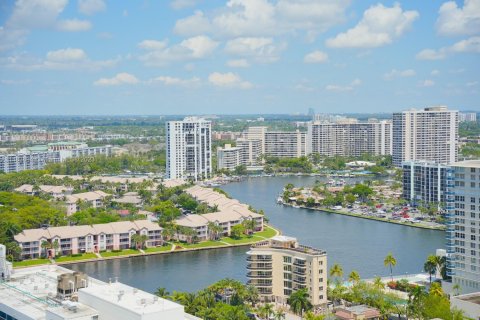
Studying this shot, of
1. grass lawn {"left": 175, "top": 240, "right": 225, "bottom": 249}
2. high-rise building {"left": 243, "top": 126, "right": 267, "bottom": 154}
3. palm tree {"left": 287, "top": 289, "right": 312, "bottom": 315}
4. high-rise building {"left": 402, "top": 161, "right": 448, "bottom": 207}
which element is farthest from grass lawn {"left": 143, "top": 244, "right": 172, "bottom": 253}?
high-rise building {"left": 243, "top": 126, "right": 267, "bottom": 154}

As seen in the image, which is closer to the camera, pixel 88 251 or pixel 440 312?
pixel 440 312

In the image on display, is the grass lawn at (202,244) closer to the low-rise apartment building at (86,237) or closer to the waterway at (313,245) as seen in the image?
the waterway at (313,245)

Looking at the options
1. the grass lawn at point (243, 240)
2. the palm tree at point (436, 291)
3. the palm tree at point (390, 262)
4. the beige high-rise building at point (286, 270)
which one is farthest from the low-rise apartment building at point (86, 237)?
the palm tree at point (436, 291)

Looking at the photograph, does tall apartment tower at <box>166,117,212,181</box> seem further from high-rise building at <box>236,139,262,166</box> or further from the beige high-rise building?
the beige high-rise building

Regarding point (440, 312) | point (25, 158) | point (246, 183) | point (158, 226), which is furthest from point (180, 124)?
point (440, 312)

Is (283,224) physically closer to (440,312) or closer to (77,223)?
(77,223)

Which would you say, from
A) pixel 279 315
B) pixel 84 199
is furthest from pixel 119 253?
pixel 279 315
